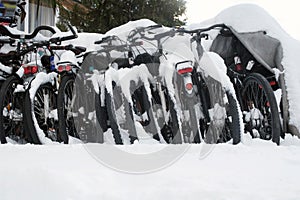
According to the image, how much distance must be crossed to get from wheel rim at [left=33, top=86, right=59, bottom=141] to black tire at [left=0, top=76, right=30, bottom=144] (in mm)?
128

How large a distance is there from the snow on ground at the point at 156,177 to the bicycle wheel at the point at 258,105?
79 cm

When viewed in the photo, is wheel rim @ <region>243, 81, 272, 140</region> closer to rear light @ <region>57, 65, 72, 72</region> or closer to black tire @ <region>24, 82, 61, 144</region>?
rear light @ <region>57, 65, 72, 72</region>

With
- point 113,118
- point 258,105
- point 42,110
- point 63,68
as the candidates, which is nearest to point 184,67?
point 113,118

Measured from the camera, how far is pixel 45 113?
2.87 meters

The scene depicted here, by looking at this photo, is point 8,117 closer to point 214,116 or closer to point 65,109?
point 65,109

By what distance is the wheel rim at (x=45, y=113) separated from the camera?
283cm

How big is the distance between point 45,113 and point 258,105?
1616 millimetres

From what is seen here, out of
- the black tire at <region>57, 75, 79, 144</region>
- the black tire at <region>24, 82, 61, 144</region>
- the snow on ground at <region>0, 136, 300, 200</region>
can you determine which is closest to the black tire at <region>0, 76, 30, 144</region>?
the black tire at <region>24, 82, 61, 144</region>

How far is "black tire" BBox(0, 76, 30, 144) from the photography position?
271cm

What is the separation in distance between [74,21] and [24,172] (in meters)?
10.6

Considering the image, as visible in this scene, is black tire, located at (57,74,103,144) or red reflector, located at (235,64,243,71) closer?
black tire, located at (57,74,103,144)

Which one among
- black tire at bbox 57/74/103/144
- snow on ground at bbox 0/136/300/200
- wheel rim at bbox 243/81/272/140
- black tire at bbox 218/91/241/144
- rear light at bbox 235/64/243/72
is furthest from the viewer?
rear light at bbox 235/64/243/72

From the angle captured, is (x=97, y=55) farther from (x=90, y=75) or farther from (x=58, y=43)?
(x=58, y=43)

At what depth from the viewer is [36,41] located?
3.16m
